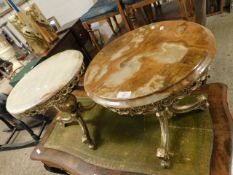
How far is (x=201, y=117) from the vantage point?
1011mm

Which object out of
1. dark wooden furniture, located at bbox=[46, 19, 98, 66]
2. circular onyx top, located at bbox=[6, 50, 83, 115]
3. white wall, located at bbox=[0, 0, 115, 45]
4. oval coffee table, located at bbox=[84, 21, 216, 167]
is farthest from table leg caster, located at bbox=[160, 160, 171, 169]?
white wall, located at bbox=[0, 0, 115, 45]

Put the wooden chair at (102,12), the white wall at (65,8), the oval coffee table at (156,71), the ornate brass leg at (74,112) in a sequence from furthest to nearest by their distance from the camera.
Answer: the white wall at (65,8), the wooden chair at (102,12), the ornate brass leg at (74,112), the oval coffee table at (156,71)

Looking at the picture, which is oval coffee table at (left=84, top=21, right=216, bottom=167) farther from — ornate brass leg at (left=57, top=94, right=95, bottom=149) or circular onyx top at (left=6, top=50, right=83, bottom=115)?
ornate brass leg at (left=57, top=94, right=95, bottom=149)

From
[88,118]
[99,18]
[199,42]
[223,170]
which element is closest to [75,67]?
[88,118]

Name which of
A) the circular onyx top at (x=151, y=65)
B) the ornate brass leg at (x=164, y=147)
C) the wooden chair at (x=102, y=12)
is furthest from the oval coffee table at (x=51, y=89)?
the wooden chair at (x=102, y=12)

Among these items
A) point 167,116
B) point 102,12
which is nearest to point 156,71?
point 167,116

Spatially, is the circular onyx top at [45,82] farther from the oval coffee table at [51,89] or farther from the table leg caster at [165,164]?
the table leg caster at [165,164]

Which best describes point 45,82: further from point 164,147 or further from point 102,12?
point 102,12

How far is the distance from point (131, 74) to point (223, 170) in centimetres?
51

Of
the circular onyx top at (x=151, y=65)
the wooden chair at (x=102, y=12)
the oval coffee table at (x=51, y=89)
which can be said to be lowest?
the wooden chair at (x=102, y=12)

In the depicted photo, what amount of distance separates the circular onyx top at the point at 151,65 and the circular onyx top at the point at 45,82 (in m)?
0.14

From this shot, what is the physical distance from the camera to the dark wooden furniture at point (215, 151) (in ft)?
2.64

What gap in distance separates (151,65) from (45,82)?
605 mm

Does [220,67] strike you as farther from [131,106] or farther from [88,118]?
[131,106]
